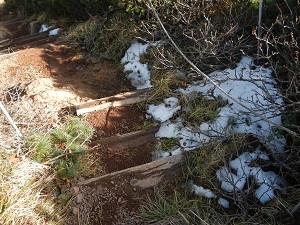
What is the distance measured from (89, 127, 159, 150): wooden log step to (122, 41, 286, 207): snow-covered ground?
17cm

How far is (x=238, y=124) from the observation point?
11.4 feet

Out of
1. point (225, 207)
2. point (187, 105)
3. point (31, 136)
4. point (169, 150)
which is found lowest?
point (225, 207)

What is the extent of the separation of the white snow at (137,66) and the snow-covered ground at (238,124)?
0.44 feet

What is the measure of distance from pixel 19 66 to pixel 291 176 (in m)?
4.63

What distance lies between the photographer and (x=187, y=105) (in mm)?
3883

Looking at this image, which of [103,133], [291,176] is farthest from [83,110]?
[291,176]

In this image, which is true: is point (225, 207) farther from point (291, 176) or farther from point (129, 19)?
point (129, 19)

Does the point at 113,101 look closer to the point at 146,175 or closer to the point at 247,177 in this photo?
the point at 146,175

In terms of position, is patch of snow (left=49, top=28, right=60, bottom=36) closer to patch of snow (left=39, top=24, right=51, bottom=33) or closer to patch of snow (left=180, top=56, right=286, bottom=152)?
patch of snow (left=39, top=24, right=51, bottom=33)

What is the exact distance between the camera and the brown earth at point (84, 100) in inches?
120

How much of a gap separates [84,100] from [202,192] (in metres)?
2.22

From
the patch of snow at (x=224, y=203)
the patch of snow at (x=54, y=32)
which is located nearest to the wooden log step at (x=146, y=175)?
the patch of snow at (x=224, y=203)

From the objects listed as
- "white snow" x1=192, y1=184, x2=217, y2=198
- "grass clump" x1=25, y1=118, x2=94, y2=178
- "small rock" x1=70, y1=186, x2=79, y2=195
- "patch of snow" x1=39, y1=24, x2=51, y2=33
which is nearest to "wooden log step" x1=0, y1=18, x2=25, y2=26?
"patch of snow" x1=39, y1=24, x2=51, y2=33

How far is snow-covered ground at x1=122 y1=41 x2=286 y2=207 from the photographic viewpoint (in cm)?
301
